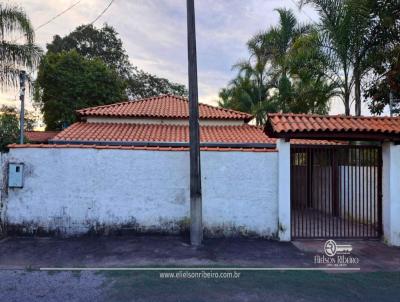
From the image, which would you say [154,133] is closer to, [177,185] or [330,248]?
[177,185]

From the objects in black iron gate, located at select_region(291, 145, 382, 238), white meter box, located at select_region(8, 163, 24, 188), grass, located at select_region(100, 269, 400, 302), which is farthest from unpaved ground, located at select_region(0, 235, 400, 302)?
white meter box, located at select_region(8, 163, 24, 188)

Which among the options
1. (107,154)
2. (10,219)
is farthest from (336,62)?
(10,219)

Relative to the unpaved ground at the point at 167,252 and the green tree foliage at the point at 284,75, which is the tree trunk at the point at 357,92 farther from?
the unpaved ground at the point at 167,252

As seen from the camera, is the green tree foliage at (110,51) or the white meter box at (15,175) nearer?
the white meter box at (15,175)

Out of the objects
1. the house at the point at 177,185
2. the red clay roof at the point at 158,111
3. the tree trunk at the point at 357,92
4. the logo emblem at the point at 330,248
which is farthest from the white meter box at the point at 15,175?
the tree trunk at the point at 357,92

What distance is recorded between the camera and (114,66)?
104ft

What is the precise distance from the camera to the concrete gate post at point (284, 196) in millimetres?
7551

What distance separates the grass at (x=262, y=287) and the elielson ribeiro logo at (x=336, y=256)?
2.06ft

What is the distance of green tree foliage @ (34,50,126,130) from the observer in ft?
79.6

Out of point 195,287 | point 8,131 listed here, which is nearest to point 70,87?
point 8,131

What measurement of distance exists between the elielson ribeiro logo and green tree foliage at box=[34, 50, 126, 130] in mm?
21212

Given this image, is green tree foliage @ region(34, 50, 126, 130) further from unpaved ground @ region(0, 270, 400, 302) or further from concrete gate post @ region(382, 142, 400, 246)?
concrete gate post @ region(382, 142, 400, 246)

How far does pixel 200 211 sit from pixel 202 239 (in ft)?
2.41

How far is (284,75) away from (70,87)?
1601 cm
